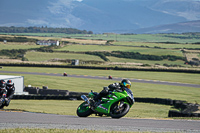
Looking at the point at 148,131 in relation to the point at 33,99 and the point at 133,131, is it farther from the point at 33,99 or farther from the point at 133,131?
the point at 33,99

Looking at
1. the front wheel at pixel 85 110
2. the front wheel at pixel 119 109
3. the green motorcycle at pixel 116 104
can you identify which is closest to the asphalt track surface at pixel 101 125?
the front wheel at pixel 119 109

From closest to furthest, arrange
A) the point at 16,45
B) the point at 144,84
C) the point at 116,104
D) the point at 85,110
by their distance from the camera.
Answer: the point at 116,104 < the point at 85,110 < the point at 144,84 < the point at 16,45

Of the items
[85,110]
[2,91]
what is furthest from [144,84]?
[85,110]

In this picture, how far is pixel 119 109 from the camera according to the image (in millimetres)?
14820

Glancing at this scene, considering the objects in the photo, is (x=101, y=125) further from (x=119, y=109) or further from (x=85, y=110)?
(x=85, y=110)

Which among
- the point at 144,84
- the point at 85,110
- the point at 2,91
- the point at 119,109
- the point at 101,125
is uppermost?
the point at 2,91

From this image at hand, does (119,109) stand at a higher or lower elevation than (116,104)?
lower

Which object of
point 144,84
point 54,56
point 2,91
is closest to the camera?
point 2,91

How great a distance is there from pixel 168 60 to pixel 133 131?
104 m

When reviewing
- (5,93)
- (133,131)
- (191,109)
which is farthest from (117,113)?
(191,109)

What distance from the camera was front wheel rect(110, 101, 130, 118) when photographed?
576 inches

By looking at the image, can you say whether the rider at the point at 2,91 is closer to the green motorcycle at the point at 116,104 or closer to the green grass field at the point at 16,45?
the green motorcycle at the point at 116,104

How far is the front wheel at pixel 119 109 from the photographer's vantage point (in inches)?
576

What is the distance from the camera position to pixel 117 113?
14.9 meters
